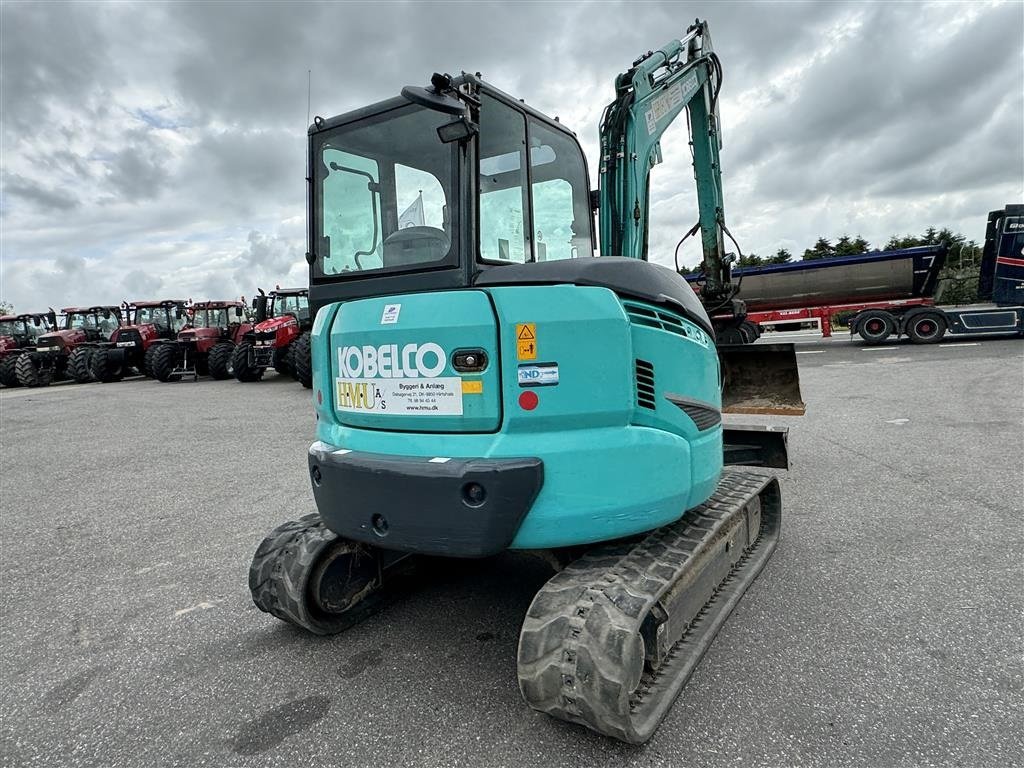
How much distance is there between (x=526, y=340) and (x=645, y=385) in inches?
21.5

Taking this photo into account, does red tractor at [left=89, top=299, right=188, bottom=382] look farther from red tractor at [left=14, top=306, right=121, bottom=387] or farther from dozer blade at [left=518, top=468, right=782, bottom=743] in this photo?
dozer blade at [left=518, top=468, right=782, bottom=743]

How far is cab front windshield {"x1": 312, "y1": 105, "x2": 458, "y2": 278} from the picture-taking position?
2.70m

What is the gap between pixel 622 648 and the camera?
207cm

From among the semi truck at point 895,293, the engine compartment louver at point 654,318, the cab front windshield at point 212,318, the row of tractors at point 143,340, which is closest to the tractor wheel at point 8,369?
the row of tractors at point 143,340

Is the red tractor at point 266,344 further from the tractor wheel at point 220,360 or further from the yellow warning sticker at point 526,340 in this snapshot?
the yellow warning sticker at point 526,340

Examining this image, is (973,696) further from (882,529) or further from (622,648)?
(882,529)

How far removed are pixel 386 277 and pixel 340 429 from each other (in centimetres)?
72

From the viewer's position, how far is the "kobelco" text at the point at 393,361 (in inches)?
96.8

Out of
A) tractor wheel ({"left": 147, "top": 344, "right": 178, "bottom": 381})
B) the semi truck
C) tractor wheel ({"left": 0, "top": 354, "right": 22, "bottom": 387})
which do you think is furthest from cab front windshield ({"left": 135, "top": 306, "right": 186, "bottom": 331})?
the semi truck

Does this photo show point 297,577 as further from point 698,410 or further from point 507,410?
Result: point 698,410

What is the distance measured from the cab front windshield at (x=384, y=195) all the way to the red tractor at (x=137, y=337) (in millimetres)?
19837

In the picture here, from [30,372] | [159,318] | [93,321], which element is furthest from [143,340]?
[30,372]

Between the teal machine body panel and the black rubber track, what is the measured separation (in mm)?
592

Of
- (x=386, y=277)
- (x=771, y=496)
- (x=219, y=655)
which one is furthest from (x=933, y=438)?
(x=219, y=655)
